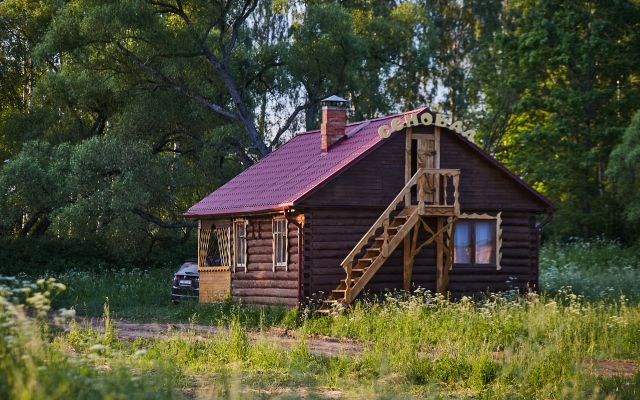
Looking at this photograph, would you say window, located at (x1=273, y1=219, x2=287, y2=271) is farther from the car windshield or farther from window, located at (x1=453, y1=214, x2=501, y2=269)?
window, located at (x1=453, y1=214, x2=501, y2=269)

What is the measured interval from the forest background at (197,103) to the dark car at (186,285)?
4813mm

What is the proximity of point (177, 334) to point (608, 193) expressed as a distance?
3032 centimetres

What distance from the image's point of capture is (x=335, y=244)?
840 inches

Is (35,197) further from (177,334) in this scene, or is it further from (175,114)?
(177,334)

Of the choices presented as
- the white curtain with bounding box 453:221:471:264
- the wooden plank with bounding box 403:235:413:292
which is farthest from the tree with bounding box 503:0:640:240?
the wooden plank with bounding box 403:235:413:292

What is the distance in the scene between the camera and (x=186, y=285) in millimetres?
25297

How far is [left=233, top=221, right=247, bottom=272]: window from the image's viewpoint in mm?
24156

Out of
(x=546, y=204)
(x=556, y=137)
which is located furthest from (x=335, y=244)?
(x=556, y=137)

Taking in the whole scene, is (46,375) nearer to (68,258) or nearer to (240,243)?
(240,243)

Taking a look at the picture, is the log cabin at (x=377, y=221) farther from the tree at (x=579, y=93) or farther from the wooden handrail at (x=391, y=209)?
the tree at (x=579, y=93)

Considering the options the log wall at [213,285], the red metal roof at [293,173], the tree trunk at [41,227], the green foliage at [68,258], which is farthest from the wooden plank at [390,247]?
the tree trunk at [41,227]

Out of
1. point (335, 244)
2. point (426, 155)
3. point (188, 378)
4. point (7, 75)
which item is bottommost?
point (188, 378)

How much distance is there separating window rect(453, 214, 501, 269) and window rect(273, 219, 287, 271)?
16.8 feet

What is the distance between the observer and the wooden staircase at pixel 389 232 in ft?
64.8
